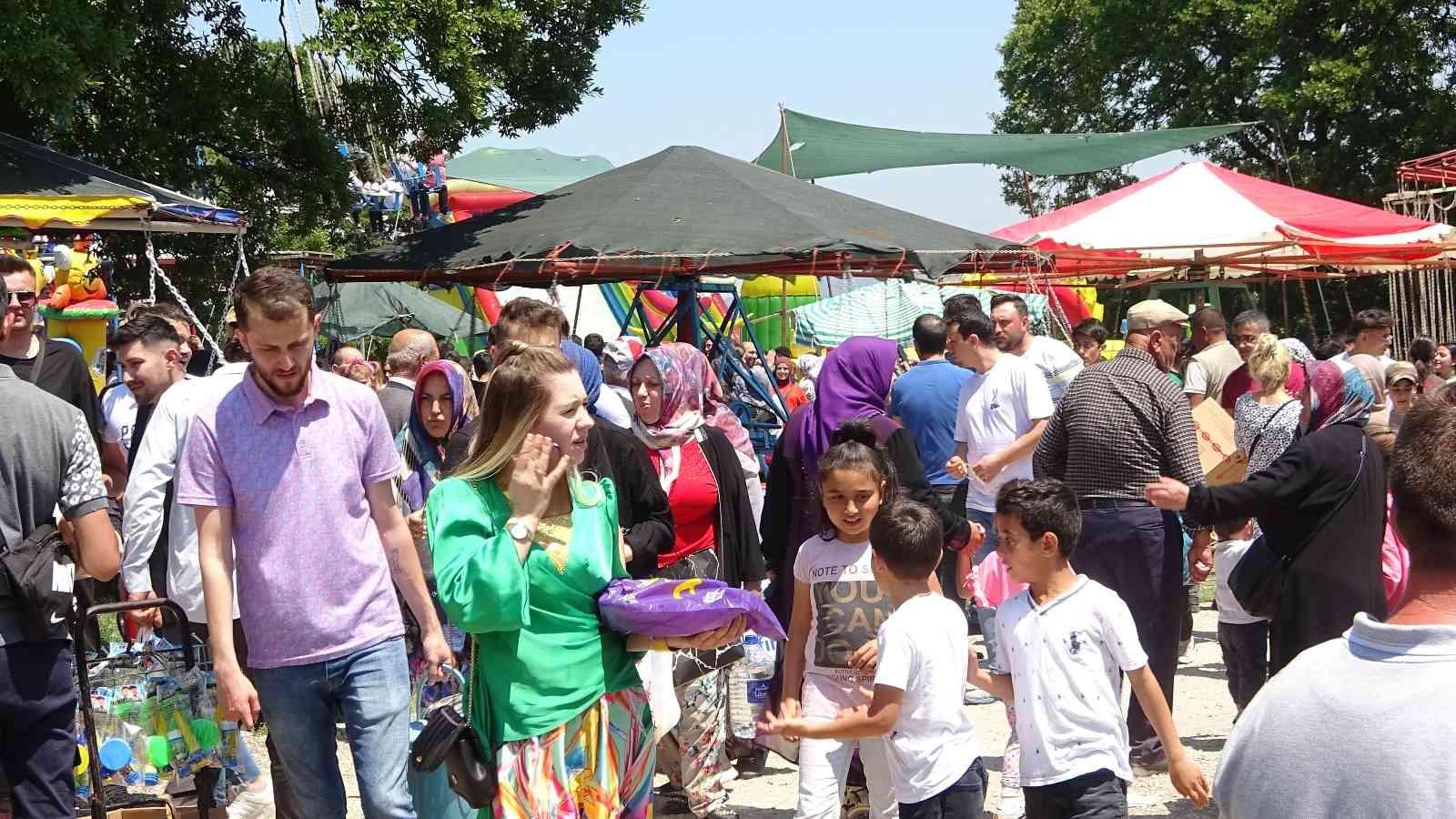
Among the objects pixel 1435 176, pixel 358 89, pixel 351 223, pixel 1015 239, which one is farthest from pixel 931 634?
pixel 1435 176

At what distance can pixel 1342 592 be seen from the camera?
16.8ft

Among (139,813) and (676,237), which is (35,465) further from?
(676,237)

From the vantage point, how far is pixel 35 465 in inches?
150

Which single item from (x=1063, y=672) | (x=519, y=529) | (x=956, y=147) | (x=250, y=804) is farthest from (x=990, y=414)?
(x=956, y=147)

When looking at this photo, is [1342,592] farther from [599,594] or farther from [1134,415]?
[599,594]

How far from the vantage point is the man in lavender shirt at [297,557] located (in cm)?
371

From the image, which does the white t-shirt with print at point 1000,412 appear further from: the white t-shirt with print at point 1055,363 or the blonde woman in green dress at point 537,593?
the blonde woman in green dress at point 537,593

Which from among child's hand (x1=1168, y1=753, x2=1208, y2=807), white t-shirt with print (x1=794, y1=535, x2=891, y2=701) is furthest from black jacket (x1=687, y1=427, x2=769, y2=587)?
child's hand (x1=1168, y1=753, x2=1208, y2=807)

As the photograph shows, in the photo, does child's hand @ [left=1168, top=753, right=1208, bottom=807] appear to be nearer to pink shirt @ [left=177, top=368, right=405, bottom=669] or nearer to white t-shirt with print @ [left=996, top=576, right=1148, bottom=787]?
white t-shirt with print @ [left=996, top=576, right=1148, bottom=787]

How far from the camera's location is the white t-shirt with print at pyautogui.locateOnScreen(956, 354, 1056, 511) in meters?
7.03

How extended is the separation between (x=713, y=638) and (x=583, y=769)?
44cm

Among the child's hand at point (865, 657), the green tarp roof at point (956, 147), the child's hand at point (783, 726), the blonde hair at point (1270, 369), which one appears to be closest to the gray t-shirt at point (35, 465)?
the child's hand at point (783, 726)

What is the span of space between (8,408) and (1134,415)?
3918mm

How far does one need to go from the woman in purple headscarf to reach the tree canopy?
25.4 meters
